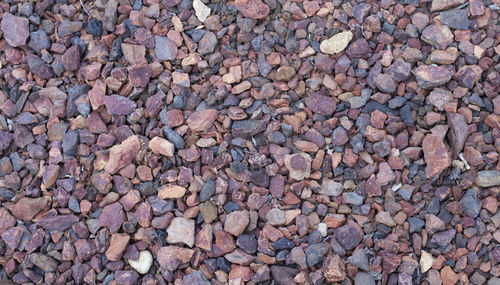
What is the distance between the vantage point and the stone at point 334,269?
1.84 m

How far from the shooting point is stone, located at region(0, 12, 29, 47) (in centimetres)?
225

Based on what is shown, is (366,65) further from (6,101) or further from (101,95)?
(6,101)

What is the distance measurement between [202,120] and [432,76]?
957 mm

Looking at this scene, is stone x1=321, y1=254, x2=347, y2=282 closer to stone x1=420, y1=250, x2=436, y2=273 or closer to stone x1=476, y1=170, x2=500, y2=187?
stone x1=420, y1=250, x2=436, y2=273

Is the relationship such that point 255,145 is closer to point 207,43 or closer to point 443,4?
point 207,43

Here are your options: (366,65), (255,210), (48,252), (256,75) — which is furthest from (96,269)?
(366,65)

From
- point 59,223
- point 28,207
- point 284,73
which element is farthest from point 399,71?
point 28,207

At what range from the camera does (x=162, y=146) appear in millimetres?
2033

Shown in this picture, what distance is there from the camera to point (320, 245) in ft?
6.22

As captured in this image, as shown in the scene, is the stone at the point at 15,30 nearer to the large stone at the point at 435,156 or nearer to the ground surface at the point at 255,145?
the ground surface at the point at 255,145

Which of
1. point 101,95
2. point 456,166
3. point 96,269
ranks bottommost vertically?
point 96,269

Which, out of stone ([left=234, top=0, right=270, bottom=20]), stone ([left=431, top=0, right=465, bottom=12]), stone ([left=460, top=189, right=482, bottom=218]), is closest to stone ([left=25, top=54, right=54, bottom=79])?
stone ([left=234, top=0, right=270, bottom=20])

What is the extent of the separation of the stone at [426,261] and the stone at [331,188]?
391 millimetres

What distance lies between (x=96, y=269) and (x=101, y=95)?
73cm
